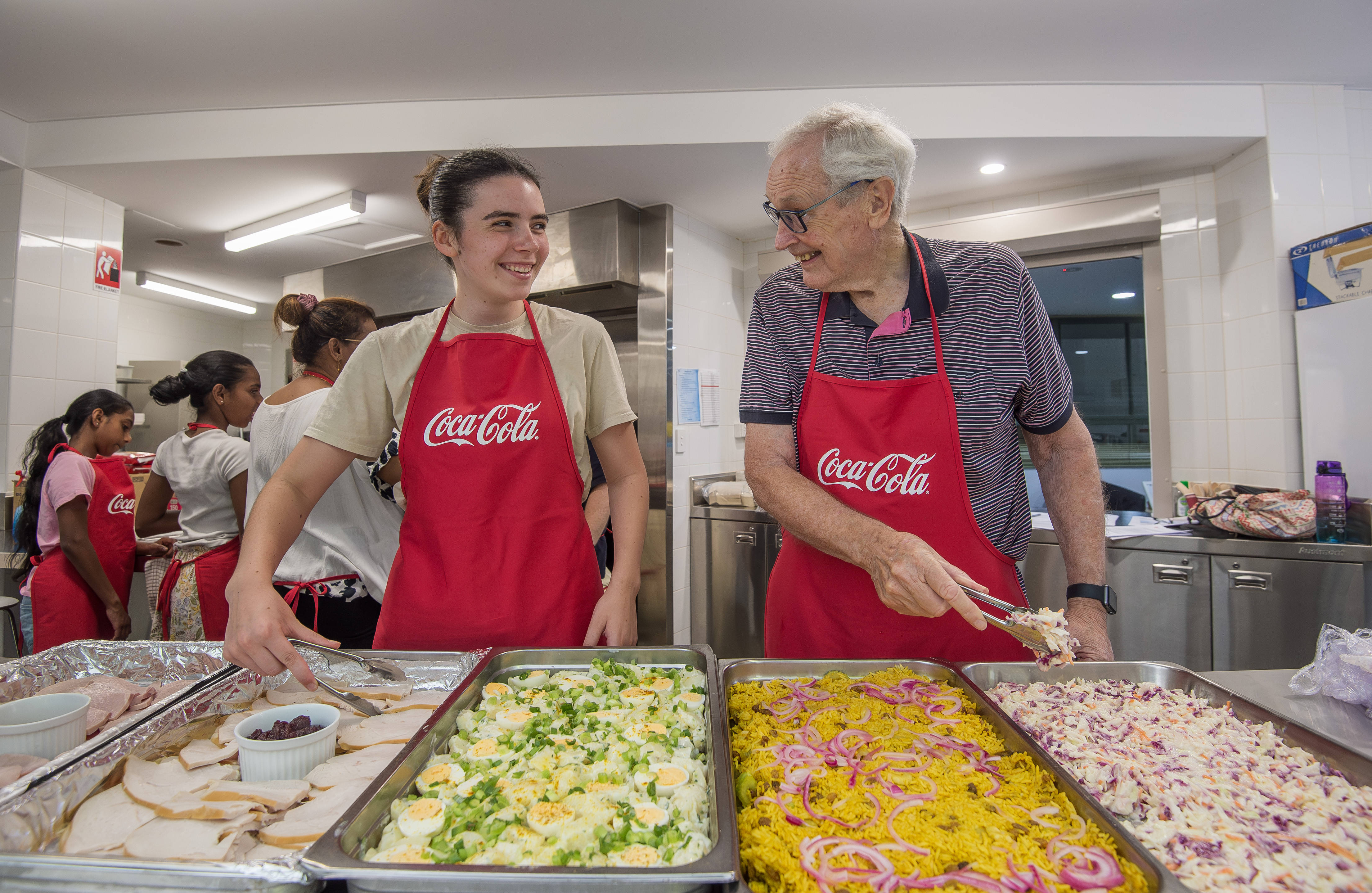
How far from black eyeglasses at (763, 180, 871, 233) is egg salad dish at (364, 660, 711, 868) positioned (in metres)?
1.05

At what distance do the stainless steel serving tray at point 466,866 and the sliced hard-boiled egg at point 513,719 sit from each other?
8 cm

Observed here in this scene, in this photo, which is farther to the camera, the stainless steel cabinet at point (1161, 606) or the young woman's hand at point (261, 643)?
the stainless steel cabinet at point (1161, 606)

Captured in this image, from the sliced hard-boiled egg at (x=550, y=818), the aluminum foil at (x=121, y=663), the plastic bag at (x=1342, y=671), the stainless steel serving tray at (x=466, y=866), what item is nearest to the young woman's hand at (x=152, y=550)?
the aluminum foil at (x=121, y=663)

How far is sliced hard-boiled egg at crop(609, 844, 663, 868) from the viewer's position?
0.82 m

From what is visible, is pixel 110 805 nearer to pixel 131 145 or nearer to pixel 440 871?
pixel 440 871

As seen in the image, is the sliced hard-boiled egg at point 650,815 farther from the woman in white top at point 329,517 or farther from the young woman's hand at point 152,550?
the young woman's hand at point 152,550

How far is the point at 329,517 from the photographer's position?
2387 millimetres

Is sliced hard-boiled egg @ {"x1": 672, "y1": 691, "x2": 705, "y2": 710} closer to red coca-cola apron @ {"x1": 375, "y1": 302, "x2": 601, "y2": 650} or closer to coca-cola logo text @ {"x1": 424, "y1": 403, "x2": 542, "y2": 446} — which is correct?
red coca-cola apron @ {"x1": 375, "y1": 302, "x2": 601, "y2": 650}

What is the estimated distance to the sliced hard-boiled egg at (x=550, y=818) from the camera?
0.89m

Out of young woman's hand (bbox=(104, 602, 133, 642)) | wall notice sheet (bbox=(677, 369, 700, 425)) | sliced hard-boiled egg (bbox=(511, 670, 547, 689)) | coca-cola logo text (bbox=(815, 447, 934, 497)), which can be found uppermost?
wall notice sheet (bbox=(677, 369, 700, 425))

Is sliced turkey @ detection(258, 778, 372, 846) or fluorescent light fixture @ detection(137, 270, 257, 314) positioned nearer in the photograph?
sliced turkey @ detection(258, 778, 372, 846)

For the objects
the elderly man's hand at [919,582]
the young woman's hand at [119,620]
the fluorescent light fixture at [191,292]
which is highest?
the fluorescent light fixture at [191,292]

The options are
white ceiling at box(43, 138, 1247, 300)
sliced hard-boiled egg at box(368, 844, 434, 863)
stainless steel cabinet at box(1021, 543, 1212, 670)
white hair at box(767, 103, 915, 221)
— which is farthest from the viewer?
white ceiling at box(43, 138, 1247, 300)

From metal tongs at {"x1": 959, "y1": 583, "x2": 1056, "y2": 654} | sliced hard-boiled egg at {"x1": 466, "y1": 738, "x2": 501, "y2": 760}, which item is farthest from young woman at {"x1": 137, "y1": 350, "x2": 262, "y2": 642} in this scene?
metal tongs at {"x1": 959, "y1": 583, "x2": 1056, "y2": 654}
